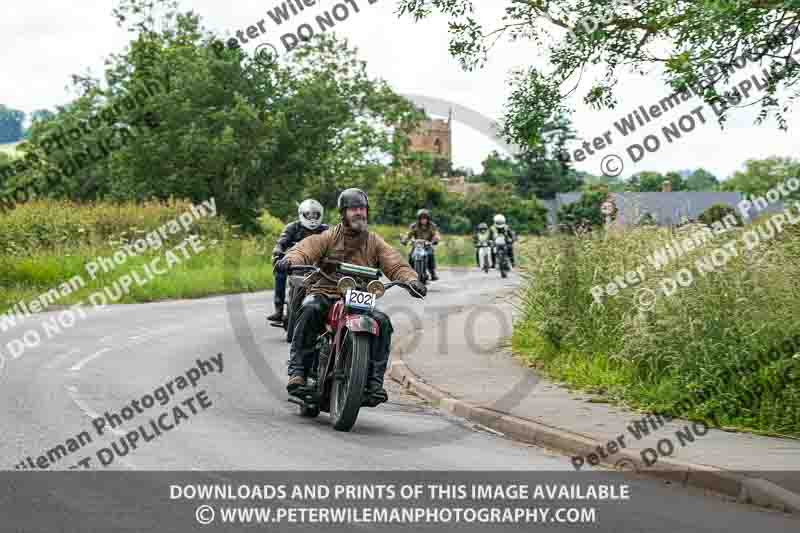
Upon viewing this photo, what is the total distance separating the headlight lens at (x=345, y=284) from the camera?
33.6 feet

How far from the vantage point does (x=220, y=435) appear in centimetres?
991

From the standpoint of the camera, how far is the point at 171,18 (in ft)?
229

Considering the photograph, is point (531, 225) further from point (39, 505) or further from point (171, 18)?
point (39, 505)

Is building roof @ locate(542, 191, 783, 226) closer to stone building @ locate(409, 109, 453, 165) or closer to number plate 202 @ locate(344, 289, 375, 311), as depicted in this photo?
number plate 202 @ locate(344, 289, 375, 311)

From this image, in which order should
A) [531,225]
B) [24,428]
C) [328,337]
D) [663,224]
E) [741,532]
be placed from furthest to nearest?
[531,225], [663,224], [328,337], [24,428], [741,532]

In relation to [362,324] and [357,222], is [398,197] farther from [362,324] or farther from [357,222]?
[362,324]

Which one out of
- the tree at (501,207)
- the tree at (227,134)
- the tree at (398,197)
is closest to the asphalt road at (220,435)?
Answer: the tree at (227,134)

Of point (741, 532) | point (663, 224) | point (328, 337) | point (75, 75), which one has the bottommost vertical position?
point (741, 532)

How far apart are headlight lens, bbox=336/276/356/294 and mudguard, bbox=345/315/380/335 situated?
36 cm

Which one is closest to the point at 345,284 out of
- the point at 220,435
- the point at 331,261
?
the point at 331,261

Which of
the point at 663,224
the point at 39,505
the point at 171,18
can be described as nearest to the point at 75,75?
the point at 171,18

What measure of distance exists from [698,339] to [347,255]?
353cm

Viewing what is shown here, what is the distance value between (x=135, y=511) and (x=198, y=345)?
1094cm

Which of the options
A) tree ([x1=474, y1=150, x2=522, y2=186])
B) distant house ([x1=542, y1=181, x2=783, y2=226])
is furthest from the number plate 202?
tree ([x1=474, y1=150, x2=522, y2=186])
